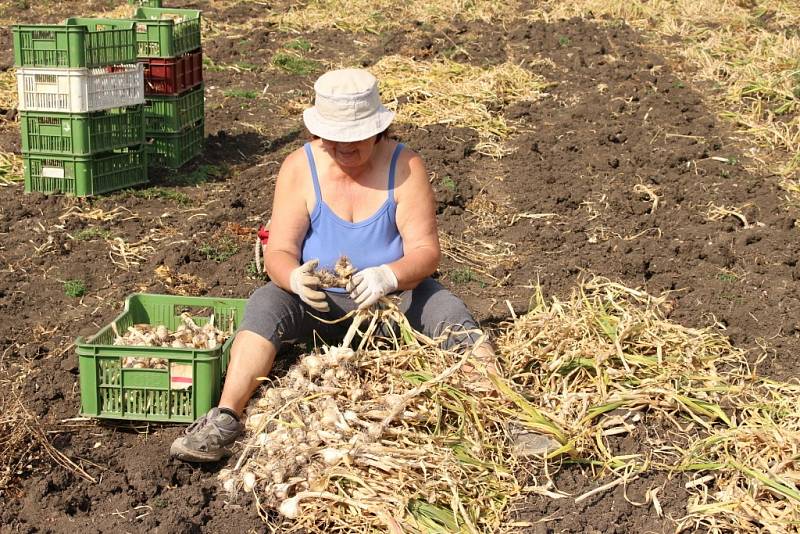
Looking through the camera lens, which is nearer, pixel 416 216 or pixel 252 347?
pixel 252 347

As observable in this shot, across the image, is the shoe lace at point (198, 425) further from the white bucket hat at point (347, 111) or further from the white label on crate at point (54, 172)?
the white label on crate at point (54, 172)

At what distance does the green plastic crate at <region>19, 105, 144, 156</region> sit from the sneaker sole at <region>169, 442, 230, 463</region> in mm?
3477

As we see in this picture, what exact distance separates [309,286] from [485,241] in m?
2.75

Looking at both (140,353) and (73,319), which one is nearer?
(140,353)

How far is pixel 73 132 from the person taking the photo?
22.1ft

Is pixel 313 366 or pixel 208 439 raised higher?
pixel 313 366

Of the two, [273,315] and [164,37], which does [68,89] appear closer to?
[164,37]

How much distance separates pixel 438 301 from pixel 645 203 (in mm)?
3296

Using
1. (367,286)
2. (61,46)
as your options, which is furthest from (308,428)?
(61,46)

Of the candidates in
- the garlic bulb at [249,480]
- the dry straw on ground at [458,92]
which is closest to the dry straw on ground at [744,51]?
the dry straw on ground at [458,92]

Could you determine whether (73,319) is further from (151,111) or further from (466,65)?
(466,65)

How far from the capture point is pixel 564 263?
6109mm

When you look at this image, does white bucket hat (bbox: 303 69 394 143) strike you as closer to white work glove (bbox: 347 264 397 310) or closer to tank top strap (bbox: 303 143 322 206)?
tank top strap (bbox: 303 143 322 206)

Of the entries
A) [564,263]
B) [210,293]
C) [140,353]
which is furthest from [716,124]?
[140,353]
